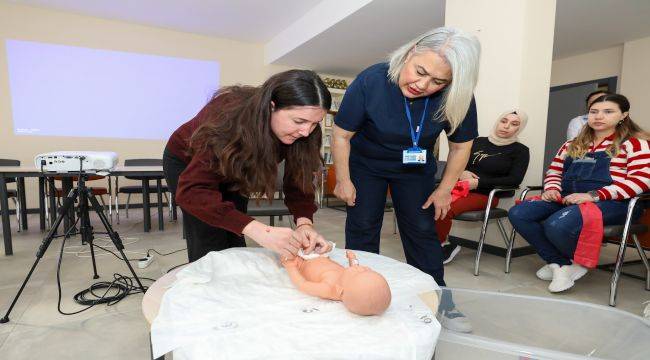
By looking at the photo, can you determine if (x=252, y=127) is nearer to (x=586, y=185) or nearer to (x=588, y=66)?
(x=586, y=185)

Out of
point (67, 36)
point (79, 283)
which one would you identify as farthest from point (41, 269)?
point (67, 36)

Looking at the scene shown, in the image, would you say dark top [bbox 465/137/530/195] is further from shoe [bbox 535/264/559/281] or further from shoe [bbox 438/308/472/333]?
shoe [bbox 438/308/472/333]

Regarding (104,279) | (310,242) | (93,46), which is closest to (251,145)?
(310,242)

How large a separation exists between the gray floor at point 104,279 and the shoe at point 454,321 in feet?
2.98

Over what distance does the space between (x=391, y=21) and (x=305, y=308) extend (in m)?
3.96

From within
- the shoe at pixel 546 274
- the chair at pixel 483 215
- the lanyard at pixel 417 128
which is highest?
the lanyard at pixel 417 128

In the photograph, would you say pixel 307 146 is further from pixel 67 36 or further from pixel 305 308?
pixel 67 36

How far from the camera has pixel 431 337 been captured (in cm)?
75

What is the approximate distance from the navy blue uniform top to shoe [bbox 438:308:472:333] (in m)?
0.62

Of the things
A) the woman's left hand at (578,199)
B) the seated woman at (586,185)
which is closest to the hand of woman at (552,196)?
the seated woman at (586,185)

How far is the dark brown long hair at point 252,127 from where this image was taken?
103 cm

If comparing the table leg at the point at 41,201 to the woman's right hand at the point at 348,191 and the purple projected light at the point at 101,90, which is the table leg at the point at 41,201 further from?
the woman's right hand at the point at 348,191

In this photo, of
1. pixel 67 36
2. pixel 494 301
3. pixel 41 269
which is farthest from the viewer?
pixel 67 36

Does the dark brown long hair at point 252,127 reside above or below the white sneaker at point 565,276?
above
